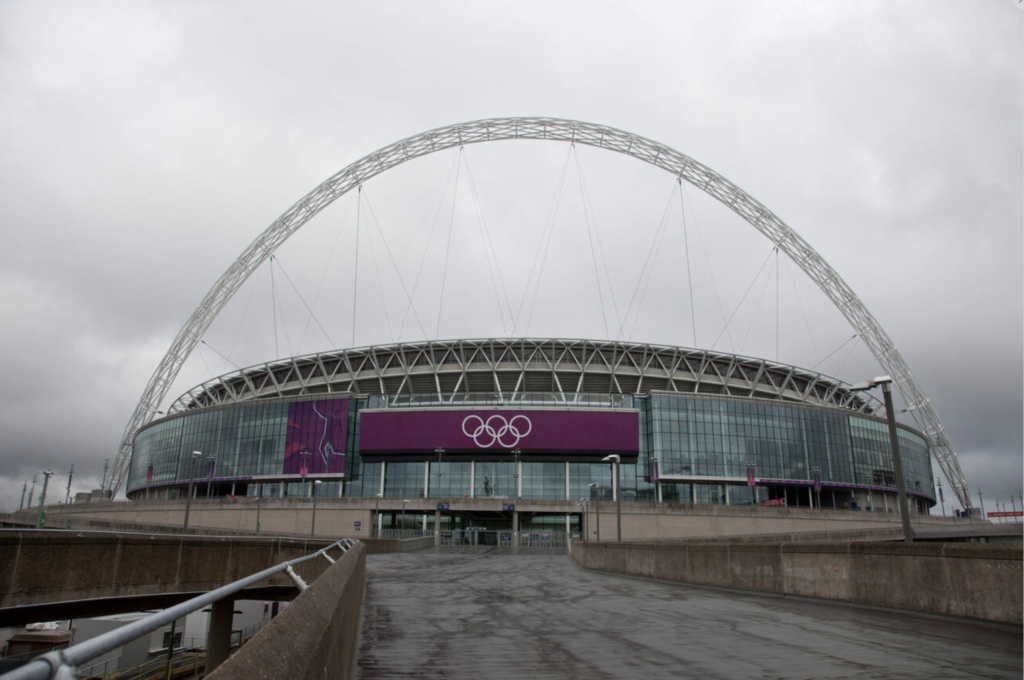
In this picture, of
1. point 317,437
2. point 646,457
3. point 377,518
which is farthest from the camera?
point 317,437

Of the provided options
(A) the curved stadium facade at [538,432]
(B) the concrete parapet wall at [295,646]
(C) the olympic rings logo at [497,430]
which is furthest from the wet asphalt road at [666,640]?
(C) the olympic rings logo at [497,430]

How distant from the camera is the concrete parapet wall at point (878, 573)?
1044 cm

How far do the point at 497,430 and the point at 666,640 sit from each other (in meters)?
69.0

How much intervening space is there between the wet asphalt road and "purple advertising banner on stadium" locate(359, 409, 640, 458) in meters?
61.9

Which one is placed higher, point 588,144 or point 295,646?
point 588,144

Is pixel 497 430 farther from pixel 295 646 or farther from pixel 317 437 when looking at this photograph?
pixel 295 646

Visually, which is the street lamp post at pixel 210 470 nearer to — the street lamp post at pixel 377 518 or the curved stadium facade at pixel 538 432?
the curved stadium facade at pixel 538 432

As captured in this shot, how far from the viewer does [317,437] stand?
82750 millimetres

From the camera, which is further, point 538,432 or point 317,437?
point 317,437

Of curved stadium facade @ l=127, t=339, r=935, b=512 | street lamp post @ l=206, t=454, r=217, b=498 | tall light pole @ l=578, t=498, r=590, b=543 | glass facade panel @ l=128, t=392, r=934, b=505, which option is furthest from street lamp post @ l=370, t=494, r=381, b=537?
street lamp post @ l=206, t=454, r=217, b=498

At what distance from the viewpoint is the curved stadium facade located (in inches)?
3115

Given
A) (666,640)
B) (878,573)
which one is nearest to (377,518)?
(878,573)

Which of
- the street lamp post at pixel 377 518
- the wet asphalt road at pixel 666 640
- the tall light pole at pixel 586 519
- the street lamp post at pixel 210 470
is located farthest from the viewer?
the street lamp post at pixel 210 470

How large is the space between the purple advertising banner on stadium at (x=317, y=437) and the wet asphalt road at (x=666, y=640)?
227ft
